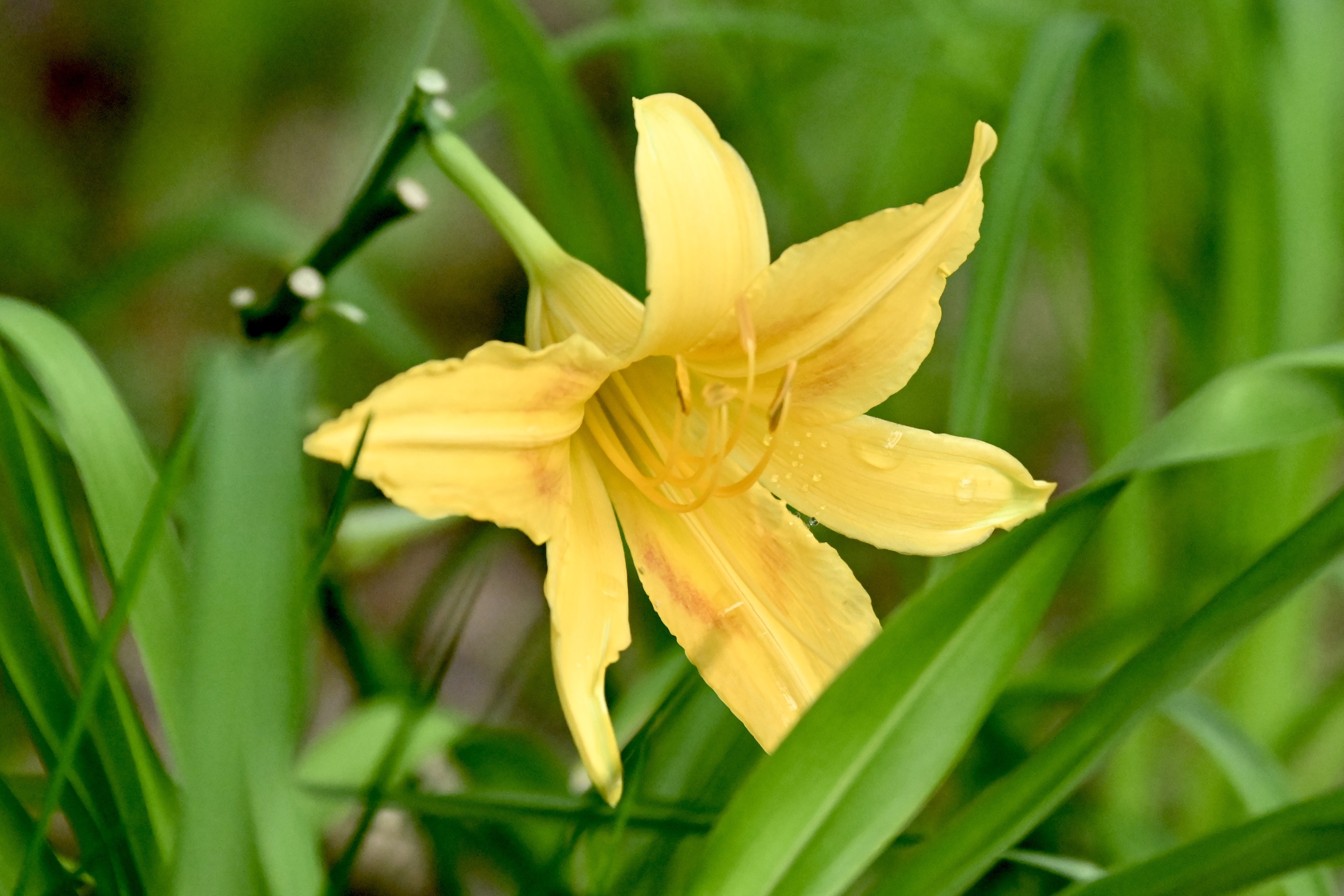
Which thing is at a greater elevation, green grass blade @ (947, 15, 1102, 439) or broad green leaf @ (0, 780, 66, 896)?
green grass blade @ (947, 15, 1102, 439)

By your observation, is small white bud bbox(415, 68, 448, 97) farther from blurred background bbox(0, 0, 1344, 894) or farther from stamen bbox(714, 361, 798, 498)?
stamen bbox(714, 361, 798, 498)

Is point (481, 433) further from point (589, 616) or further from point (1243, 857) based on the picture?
point (1243, 857)

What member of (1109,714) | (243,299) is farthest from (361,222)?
(1109,714)

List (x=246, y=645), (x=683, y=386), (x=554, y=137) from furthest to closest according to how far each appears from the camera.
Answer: (x=554, y=137) → (x=683, y=386) → (x=246, y=645)

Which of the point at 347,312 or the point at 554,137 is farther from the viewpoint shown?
the point at 554,137

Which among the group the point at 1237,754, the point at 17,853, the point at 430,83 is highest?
the point at 430,83

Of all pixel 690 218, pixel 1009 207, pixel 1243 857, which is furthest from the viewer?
pixel 1009 207

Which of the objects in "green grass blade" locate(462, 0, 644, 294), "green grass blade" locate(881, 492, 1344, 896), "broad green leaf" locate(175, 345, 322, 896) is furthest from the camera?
"green grass blade" locate(462, 0, 644, 294)

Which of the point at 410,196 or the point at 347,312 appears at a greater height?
the point at 410,196

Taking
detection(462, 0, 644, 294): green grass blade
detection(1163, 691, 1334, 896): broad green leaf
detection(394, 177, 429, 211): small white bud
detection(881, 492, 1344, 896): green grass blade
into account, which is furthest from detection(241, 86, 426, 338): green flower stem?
detection(1163, 691, 1334, 896): broad green leaf
